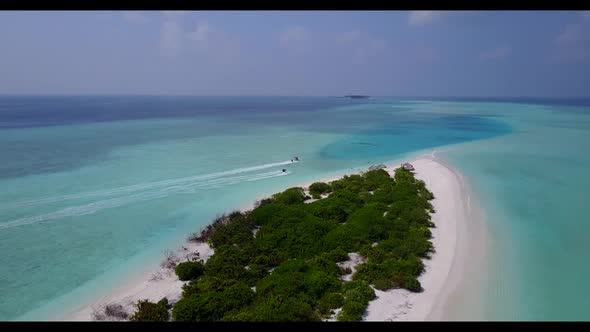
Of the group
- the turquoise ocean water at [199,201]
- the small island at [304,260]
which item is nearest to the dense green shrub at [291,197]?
the small island at [304,260]

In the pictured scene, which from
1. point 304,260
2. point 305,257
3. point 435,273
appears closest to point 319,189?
point 305,257

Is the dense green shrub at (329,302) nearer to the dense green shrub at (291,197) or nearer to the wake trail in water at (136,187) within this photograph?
the dense green shrub at (291,197)

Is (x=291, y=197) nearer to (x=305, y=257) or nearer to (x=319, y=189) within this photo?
(x=319, y=189)

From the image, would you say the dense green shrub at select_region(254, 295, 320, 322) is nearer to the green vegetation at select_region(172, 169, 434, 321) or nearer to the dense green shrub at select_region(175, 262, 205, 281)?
the green vegetation at select_region(172, 169, 434, 321)

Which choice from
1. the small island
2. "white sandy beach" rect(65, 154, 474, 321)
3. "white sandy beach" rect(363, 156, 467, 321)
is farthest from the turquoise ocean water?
the small island

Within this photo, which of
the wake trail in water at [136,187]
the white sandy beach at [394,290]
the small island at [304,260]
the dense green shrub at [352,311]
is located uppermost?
the wake trail in water at [136,187]
